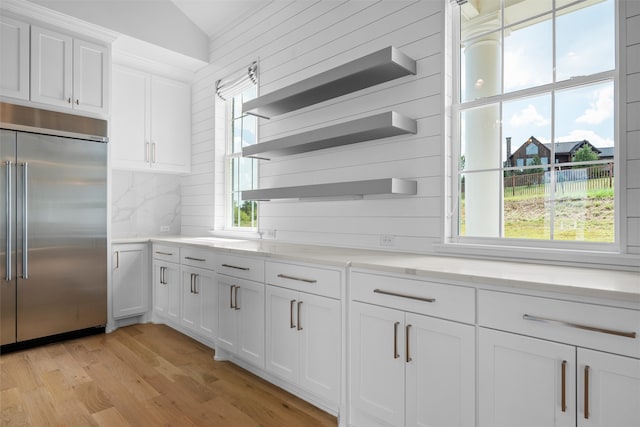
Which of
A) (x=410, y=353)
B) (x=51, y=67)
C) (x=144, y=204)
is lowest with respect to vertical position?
(x=410, y=353)

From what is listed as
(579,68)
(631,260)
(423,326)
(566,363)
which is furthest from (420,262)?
(579,68)

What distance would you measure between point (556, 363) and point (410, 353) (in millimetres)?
602

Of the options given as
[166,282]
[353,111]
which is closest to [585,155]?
[353,111]

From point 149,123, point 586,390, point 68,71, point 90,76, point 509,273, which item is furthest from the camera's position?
point 149,123

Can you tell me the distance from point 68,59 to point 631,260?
14.2 feet

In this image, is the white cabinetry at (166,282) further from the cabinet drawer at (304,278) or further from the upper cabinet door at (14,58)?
the upper cabinet door at (14,58)

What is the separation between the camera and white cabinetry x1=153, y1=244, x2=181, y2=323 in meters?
3.49

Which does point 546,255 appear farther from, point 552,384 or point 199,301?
point 199,301

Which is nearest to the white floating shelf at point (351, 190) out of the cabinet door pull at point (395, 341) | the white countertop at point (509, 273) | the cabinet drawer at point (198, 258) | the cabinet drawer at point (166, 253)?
the white countertop at point (509, 273)

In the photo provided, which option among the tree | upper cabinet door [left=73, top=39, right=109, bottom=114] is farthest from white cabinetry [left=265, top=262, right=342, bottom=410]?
upper cabinet door [left=73, top=39, right=109, bottom=114]

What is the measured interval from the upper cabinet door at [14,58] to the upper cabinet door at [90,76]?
354 mm

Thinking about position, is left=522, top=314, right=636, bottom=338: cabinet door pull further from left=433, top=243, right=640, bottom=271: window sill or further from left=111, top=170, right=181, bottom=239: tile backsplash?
left=111, top=170, right=181, bottom=239: tile backsplash

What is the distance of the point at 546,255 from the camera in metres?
1.87

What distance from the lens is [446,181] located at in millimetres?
2275
